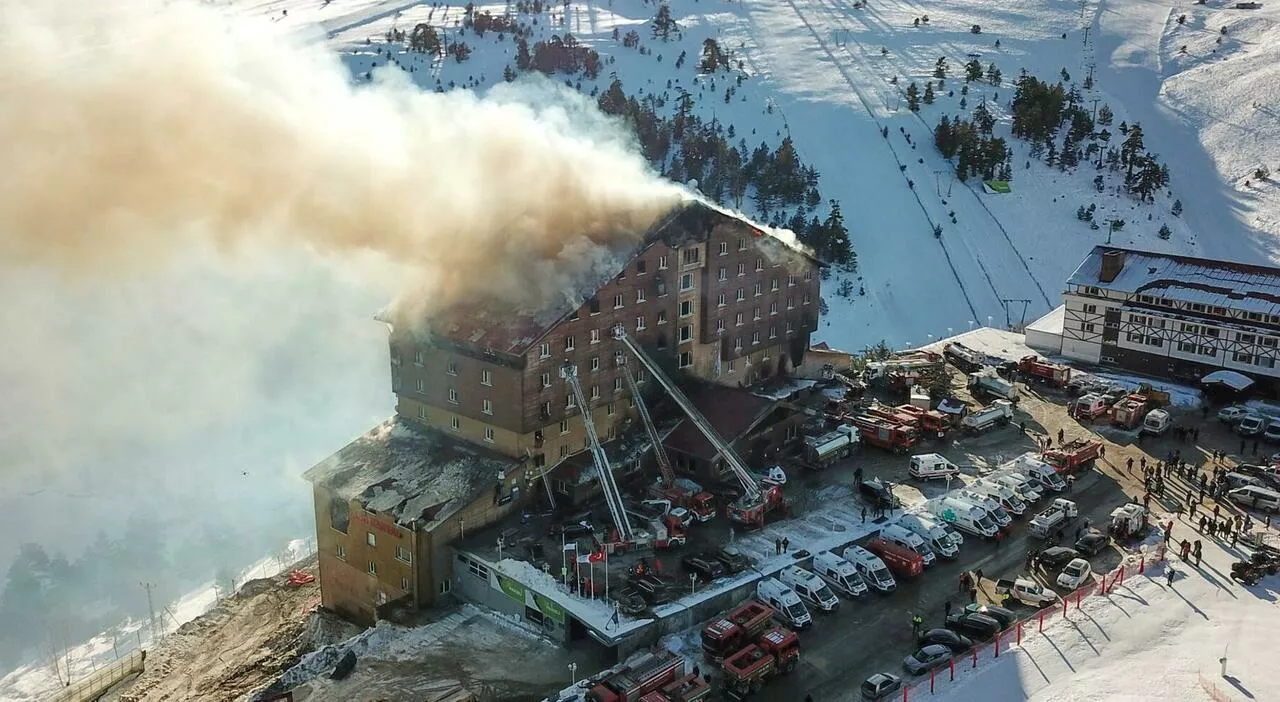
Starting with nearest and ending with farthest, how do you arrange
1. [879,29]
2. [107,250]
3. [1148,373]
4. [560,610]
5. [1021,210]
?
[560,610] → [107,250] → [1148,373] → [1021,210] → [879,29]

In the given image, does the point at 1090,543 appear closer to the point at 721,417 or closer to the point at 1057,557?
the point at 1057,557

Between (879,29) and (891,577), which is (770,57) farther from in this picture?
(891,577)

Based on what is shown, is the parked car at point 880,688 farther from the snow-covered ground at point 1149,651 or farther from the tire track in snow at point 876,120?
the tire track in snow at point 876,120

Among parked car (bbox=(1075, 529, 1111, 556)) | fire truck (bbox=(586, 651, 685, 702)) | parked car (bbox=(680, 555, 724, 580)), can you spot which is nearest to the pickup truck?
parked car (bbox=(1075, 529, 1111, 556))

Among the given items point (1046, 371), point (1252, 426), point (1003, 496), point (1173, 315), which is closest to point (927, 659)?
point (1003, 496)

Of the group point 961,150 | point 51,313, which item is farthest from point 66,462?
point 961,150

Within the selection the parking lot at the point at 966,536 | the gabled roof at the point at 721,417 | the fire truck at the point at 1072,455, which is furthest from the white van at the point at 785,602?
the fire truck at the point at 1072,455
